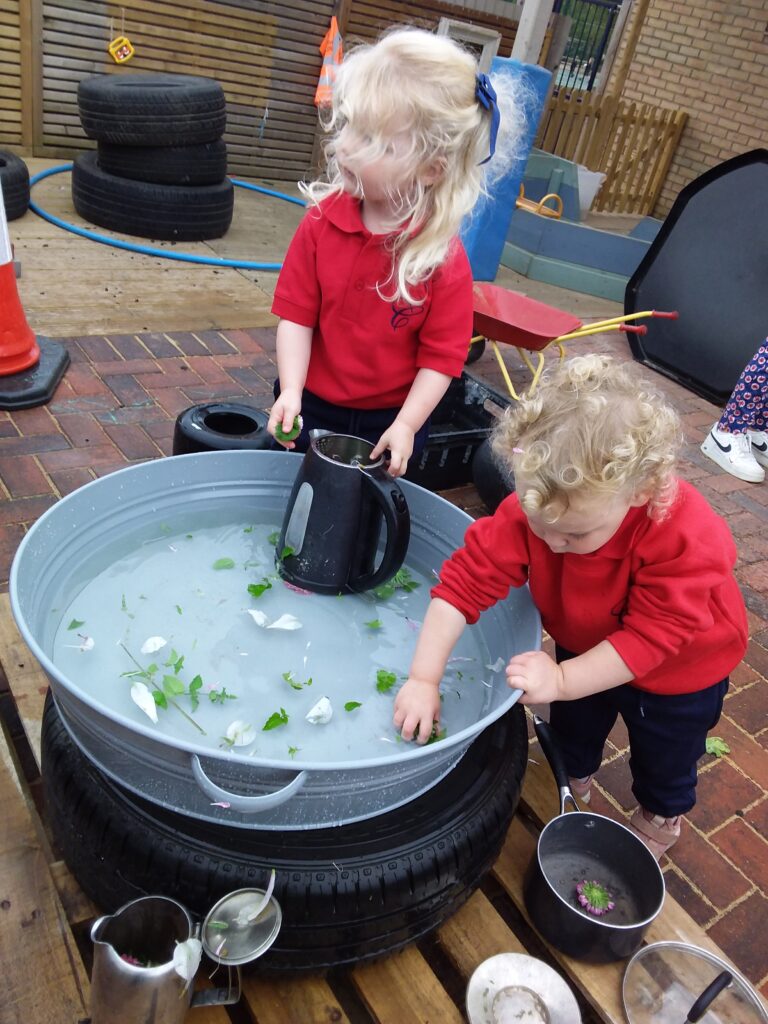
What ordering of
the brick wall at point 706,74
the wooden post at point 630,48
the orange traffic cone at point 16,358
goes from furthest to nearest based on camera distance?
the wooden post at point 630,48 → the brick wall at point 706,74 → the orange traffic cone at point 16,358

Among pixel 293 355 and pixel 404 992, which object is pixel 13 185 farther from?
pixel 404 992

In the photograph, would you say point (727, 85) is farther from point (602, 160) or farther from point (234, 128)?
point (234, 128)

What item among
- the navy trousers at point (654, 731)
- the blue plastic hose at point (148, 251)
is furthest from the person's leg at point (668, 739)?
the blue plastic hose at point (148, 251)

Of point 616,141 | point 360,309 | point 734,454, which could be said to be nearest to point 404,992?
point 360,309

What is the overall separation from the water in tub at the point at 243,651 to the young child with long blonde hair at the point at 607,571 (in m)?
0.11

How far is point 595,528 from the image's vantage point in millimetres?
1269

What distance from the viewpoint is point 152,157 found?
507 centimetres

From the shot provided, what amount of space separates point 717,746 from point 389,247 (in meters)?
1.71

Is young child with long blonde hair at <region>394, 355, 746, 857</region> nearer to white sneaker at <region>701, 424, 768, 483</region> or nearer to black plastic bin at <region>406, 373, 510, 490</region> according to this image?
black plastic bin at <region>406, 373, 510, 490</region>

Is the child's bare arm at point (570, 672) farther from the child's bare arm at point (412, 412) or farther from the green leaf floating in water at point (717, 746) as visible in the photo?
the green leaf floating in water at point (717, 746)

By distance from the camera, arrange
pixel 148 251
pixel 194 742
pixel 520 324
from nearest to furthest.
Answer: pixel 194 742 → pixel 520 324 → pixel 148 251

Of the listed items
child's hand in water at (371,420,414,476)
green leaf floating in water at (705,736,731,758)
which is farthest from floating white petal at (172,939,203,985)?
green leaf floating in water at (705,736,731,758)

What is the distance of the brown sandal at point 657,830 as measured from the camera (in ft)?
6.15

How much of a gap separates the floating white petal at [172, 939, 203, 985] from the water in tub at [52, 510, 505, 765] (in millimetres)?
282
